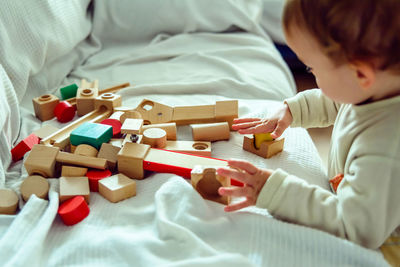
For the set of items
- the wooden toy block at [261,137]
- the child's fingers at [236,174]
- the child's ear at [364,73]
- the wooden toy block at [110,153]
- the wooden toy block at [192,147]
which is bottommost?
the wooden toy block at [192,147]

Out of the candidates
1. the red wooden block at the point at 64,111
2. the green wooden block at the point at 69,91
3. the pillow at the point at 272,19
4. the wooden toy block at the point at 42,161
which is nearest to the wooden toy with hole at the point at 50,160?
the wooden toy block at the point at 42,161

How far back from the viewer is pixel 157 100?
3.20ft

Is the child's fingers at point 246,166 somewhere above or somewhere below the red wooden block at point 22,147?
above

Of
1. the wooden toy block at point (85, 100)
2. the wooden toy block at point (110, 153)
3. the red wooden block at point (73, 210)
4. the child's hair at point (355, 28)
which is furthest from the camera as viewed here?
the wooden toy block at point (85, 100)

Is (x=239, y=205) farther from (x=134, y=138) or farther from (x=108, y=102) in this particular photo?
(x=108, y=102)

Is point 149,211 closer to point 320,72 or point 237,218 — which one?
point 237,218

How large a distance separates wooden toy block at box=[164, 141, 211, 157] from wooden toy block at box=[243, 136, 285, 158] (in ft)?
0.25

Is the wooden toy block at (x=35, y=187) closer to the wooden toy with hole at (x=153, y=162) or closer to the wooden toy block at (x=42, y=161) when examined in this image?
the wooden toy block at (x=42, y=161)

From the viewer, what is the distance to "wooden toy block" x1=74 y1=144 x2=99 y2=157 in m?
0.70

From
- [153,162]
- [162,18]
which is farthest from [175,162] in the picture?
[162,18]

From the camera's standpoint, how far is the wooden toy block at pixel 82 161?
0.67 m

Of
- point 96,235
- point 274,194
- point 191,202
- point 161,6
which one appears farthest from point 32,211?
point 161,6

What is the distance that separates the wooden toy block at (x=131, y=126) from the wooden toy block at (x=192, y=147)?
0.06 m

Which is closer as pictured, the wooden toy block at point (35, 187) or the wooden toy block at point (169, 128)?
the wooden toy block at point (35, 187)
